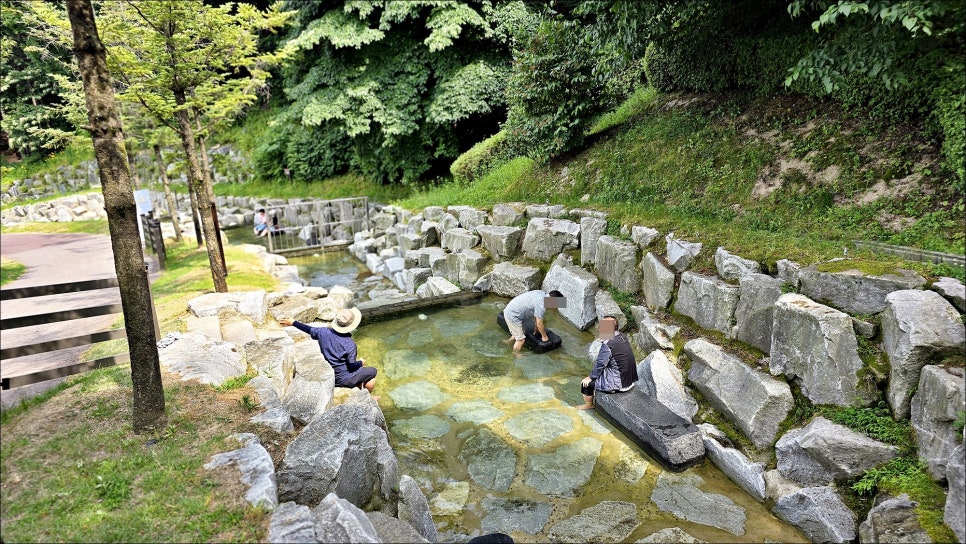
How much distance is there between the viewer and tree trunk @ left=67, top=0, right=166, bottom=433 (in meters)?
4.15

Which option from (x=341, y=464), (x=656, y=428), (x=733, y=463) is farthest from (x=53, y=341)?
(x=733, y=463)

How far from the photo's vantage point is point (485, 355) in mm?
8336

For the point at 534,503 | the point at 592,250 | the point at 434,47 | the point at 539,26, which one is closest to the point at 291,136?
the point at 434,47

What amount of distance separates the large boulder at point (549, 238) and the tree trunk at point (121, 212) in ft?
23.5

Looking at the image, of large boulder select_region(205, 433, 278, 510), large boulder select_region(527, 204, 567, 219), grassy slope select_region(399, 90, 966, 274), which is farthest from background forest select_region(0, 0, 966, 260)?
large boulder select_region(205, 433, 278, 510)

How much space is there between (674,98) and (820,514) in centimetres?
890

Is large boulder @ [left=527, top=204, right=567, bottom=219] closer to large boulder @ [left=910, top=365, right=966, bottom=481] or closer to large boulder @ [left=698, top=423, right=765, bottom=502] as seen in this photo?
large boulder @ [left=698, top=423, right=765, bottom=502]

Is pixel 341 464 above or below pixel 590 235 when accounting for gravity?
below

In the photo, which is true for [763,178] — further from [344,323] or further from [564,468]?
[344,323]

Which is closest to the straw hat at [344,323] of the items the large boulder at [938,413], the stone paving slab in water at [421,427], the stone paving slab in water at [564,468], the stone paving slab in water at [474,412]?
the stone paving slab in water at [421,427]

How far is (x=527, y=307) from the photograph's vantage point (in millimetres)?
8312

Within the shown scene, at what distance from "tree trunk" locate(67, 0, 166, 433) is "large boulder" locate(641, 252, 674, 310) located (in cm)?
644

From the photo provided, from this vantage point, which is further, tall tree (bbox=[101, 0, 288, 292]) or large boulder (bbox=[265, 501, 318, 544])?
tall tree (bbox=[101, 0, 288, 292])

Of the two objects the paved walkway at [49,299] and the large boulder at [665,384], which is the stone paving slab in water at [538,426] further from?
the paved walkway at [49,299]
